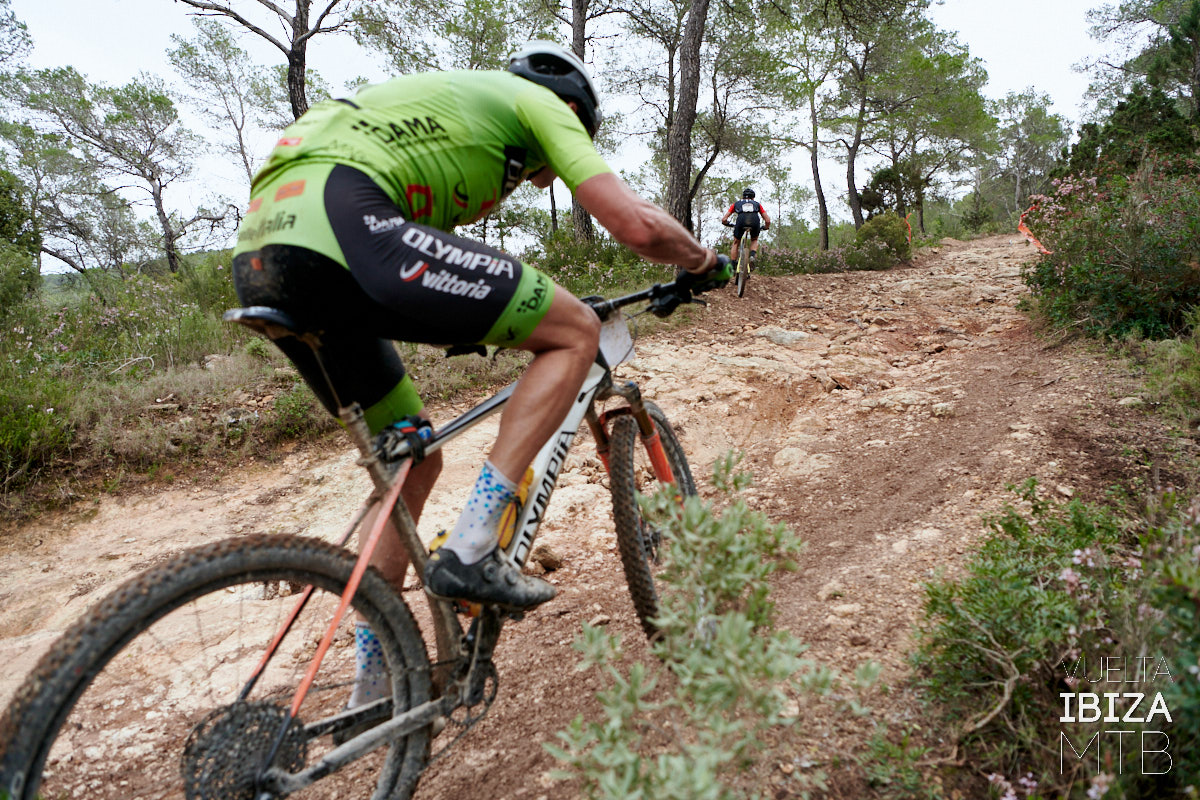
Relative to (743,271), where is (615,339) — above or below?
below

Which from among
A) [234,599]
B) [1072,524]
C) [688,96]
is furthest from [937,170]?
[234,599]

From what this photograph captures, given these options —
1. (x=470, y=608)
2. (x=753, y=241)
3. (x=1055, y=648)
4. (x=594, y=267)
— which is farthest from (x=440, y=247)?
(x=753, y=241)

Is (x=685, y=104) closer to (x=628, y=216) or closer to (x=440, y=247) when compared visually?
(x=628, y=216)

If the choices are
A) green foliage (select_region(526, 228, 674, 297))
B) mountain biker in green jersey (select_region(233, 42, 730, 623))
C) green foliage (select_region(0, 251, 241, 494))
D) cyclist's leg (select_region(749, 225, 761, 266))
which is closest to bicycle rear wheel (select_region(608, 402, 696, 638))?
mountain biker in green jersey (select_region(233, 42, 730, 623))

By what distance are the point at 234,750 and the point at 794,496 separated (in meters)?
3.27

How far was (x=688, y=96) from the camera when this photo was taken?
9594 millimetres

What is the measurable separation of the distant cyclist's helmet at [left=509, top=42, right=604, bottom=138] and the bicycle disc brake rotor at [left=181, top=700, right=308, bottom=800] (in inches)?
73.7

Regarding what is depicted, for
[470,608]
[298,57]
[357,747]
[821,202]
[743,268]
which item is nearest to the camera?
[357,747]

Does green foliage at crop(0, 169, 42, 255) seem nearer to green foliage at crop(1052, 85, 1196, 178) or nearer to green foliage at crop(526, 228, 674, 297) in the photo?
green foliage at crop(526, 228, 674, 297)

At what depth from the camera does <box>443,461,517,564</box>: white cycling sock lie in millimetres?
1639

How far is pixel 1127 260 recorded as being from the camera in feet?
17.1

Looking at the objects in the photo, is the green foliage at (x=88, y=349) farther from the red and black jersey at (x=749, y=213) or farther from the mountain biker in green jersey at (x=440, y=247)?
Result: the red and black jersey at (x=749, y=213)

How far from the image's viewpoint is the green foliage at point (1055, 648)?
1325mm

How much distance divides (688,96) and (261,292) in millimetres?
9535
